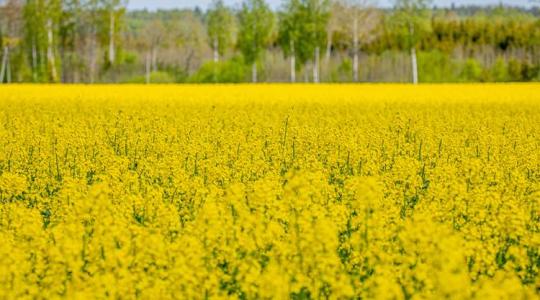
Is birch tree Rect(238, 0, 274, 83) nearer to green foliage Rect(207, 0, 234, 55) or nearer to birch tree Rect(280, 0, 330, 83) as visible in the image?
birch tree Rect(280, 0, 330, 83)

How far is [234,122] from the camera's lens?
64.3 ft

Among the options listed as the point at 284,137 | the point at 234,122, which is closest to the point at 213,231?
the point at 284,137

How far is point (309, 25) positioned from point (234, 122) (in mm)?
47082

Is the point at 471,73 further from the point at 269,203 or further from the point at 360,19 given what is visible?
the point at 269,203

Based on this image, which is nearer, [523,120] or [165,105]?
[523,120]

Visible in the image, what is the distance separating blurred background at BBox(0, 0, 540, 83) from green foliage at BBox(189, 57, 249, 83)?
0.28ft

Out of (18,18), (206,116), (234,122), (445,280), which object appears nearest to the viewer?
(445,280)

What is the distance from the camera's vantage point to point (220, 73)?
71.2 meters

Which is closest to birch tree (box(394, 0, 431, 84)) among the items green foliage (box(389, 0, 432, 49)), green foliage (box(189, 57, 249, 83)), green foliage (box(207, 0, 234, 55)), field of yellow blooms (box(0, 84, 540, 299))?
green foliage (box(389, 0, 432, 49))

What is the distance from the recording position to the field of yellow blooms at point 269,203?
694cm

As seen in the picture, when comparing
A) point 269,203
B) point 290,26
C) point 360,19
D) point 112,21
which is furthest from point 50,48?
point 269,203

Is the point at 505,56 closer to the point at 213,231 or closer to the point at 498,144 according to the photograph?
the point at 498,144

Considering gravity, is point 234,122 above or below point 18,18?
Answer: below

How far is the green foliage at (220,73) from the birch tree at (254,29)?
5.82 feet
